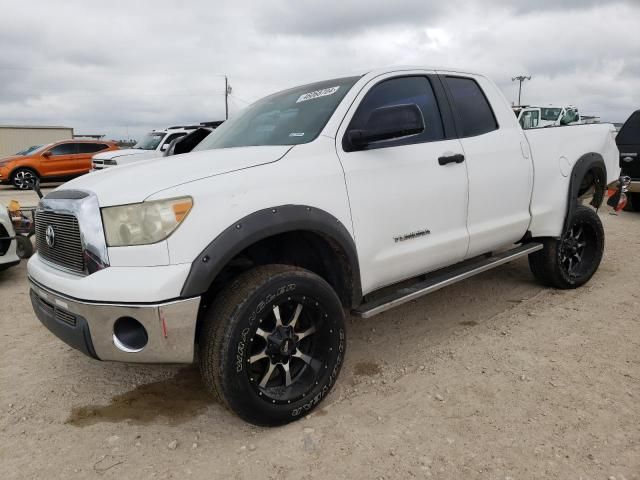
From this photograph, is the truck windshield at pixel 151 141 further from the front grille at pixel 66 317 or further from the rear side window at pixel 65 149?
the front grille at pixel 66 317

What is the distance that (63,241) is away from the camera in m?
2.51

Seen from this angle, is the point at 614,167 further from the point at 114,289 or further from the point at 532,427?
the point at 114,289

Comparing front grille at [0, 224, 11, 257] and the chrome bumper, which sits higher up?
the chrome bumper

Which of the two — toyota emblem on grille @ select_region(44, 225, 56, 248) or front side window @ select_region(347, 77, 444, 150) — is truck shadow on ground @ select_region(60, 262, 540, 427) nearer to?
toyota emblem on grille @ select_region(44, 225, 56, 248)

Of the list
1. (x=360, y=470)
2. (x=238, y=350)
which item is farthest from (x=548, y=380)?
(x=238, y=350)

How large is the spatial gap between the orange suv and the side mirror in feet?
54.8

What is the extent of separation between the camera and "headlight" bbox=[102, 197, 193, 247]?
2230mm

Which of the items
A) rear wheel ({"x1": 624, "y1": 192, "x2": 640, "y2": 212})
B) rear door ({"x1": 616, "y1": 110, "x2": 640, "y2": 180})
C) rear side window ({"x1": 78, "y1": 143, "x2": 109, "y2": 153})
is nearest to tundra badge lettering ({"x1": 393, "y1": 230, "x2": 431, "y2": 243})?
rear door ({"x1": 616, "y1": 110, "x2": 640, "y2": 180})

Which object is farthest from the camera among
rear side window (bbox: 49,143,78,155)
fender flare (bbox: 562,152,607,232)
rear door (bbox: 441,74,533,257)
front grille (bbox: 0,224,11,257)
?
rear side window (bbox: 49,143,78,155)

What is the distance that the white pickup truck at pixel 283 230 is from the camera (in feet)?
7.39

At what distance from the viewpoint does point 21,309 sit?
4543mm

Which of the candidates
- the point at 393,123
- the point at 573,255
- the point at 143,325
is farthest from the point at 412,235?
the point at 573,255

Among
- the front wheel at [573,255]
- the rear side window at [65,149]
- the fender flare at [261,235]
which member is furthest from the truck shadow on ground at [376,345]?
the rear side window at [65,149]

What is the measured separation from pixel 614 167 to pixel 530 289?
4.90 feet
